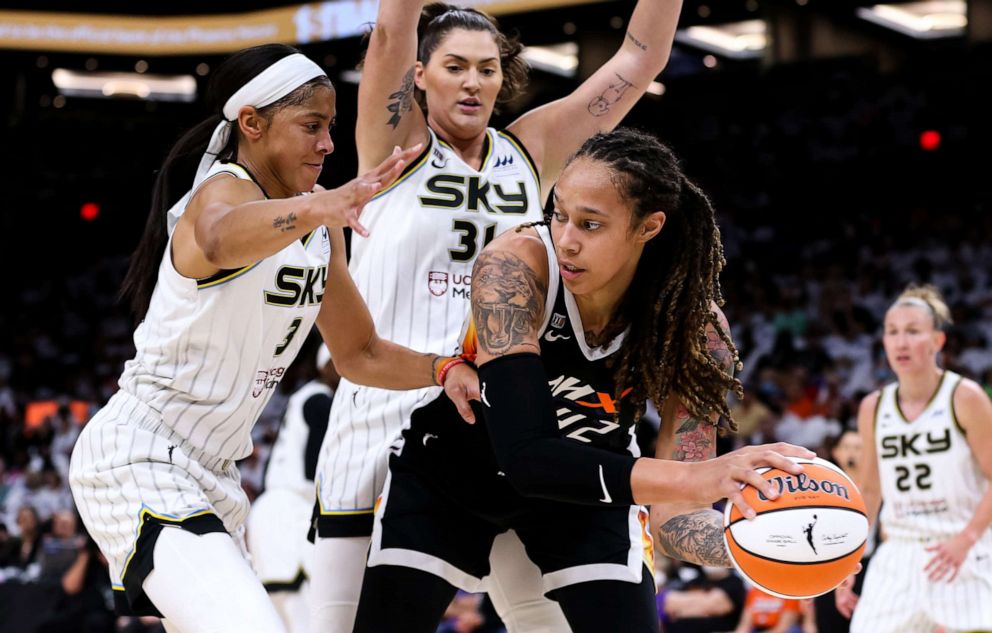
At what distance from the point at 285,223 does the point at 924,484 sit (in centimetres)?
454

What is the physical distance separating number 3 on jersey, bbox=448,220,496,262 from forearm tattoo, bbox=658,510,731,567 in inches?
40.9

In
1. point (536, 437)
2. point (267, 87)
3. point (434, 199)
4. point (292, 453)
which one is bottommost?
point (292, 453)

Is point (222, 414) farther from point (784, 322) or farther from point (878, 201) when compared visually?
point (878, 201)

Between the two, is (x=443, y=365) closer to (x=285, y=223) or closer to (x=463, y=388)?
(x=463, y=388)

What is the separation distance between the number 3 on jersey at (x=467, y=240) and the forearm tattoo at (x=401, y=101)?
361 mm

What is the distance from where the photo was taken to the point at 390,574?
322 cm

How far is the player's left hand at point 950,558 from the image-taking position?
5.84m

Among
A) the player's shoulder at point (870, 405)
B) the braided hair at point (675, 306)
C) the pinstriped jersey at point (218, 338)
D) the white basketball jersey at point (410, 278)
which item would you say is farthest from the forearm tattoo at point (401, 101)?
the player's shoulder at point (870, 405)

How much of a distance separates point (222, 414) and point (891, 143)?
14.3 m

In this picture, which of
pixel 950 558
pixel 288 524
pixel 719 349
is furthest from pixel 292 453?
pixel 719 349

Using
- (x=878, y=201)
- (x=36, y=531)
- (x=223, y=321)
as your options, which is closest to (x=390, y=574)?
(x=223, y=321)

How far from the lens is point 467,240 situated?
3691 millimetres

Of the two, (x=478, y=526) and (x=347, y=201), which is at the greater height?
(x=347, y=201)

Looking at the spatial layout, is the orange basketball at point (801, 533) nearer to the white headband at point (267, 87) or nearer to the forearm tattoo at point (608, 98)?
the white headband at point (267, 87)
